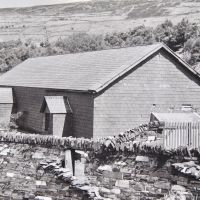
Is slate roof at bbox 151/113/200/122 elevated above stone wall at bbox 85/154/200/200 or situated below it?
above

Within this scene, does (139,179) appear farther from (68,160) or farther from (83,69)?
(83,69)

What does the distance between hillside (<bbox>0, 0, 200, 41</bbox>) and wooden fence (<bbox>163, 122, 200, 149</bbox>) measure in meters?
76.9

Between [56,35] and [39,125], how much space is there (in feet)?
224

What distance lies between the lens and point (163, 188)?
27.1 ft

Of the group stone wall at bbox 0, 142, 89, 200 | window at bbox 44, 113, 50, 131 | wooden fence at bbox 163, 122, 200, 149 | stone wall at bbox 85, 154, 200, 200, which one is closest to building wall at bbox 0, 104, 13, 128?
window at bbox 44, 113, 50, 131

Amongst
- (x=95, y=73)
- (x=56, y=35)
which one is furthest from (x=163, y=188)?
(x=56, y=35)

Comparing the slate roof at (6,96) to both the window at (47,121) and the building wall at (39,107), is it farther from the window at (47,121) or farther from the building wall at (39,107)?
the window at (47,121)

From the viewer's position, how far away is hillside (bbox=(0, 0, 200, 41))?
313ft

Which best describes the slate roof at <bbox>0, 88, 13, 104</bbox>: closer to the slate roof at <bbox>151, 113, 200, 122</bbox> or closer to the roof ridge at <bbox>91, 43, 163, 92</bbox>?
the roof ridge at <bbox>91, 43, 163, 92</bbox>

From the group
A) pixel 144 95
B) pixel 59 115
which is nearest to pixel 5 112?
pixel 59 115

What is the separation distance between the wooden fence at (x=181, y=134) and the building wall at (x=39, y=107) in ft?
47.0

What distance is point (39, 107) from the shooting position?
93.3 ft

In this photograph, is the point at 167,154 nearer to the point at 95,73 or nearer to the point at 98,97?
the point at 98,97

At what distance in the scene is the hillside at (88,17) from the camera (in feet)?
313
